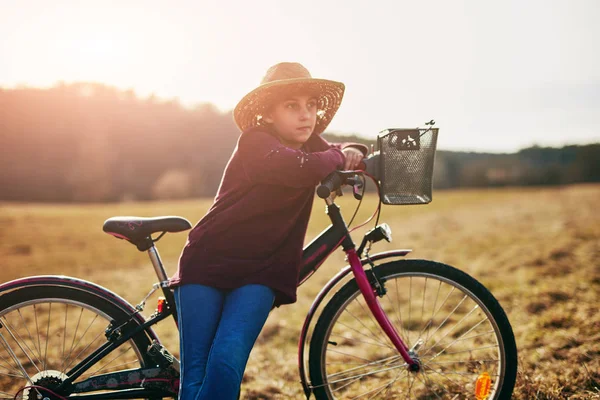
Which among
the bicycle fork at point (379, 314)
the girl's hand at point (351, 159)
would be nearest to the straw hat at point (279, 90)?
the girl's hand at point (351, 159)

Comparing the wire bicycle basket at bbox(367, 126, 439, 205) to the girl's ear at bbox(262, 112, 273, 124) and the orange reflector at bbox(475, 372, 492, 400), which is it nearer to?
the girl's ear at bbox(262, 112, 273, 124)

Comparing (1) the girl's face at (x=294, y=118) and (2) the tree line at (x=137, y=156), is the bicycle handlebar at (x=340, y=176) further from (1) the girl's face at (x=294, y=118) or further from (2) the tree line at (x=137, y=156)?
(2) the tree line at (x=137, y=156)

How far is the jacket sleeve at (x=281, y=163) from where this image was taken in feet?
6.98

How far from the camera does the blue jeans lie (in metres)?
1.98

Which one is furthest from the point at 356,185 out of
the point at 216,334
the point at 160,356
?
the point at 160,356

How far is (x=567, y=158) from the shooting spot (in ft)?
154

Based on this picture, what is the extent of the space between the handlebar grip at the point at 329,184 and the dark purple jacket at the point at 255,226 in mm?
37

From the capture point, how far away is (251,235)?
2.29 metres

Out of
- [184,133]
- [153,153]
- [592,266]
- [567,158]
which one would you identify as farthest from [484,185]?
[592,266]

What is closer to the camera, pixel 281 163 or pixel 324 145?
pixel 281 163

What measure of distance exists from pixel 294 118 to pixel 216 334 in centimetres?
120

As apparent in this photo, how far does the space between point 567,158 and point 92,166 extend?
2026 inches

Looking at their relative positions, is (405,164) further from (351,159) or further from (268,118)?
(268,118)

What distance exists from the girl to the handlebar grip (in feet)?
0.10
